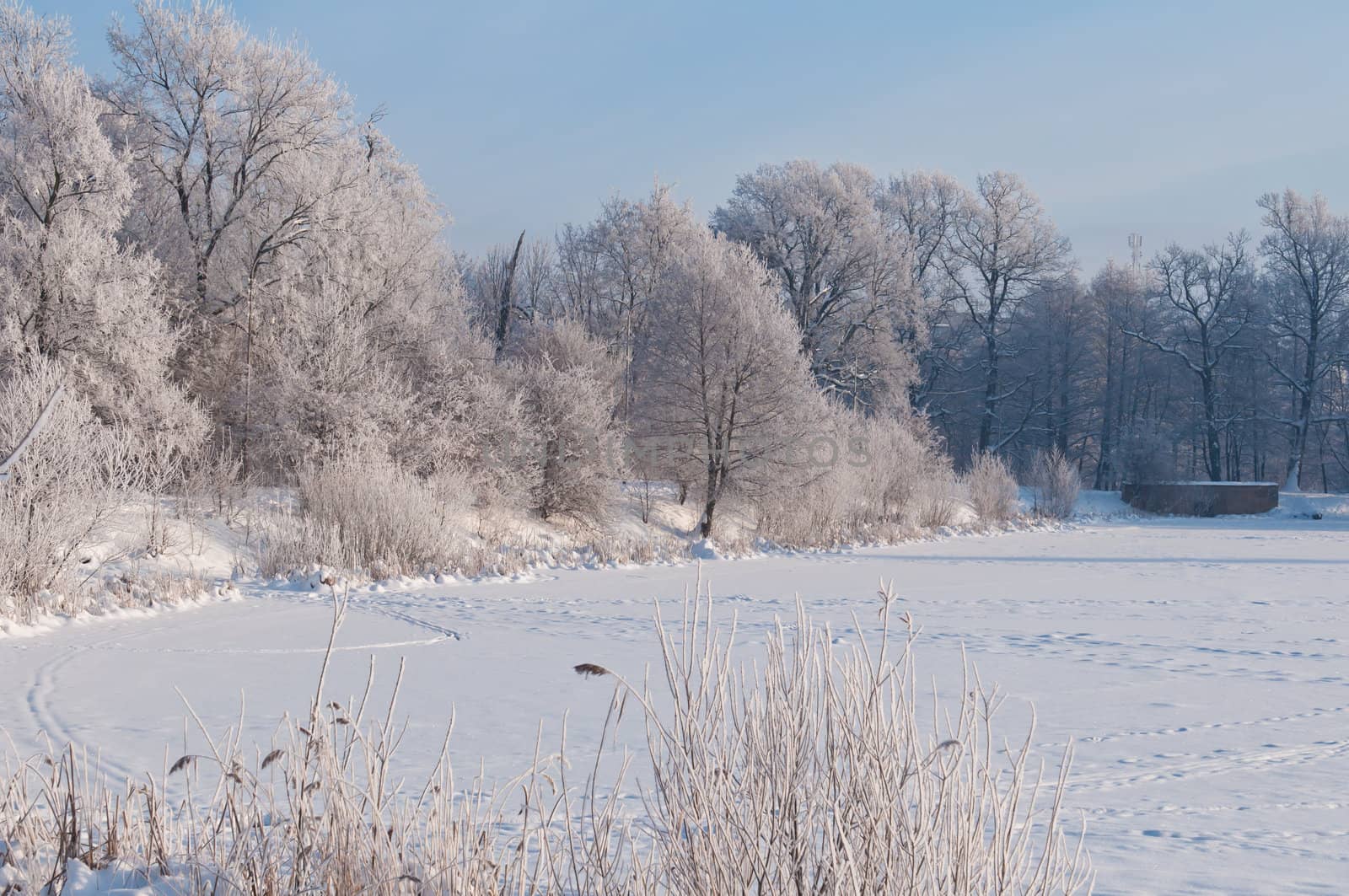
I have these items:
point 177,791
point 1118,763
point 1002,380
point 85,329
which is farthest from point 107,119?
point 1002,380

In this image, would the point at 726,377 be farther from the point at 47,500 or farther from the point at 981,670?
the point at 981,670

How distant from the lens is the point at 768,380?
19547 millimetres

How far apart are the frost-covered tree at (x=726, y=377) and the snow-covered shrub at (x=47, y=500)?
1111 centimetres

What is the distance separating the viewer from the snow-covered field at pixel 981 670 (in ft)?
12.8

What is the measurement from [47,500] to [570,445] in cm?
1091

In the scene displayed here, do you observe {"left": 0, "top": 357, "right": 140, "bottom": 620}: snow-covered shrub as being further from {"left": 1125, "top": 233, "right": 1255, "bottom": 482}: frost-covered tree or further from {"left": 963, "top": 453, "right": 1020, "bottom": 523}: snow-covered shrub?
{"left": 1125, "top": 233, "right": 1255, "bottom": 482}: frost-covered tree

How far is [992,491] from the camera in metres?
25.6

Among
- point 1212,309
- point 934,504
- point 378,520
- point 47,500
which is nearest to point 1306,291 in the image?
point 1212,309

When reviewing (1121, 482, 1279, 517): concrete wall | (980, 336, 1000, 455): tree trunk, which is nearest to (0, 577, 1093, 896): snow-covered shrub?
(1121, 482, 1279, 517): concrete wall

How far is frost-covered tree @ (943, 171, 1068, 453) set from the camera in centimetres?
3681

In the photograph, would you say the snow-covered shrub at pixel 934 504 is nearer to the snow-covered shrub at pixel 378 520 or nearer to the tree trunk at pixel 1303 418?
the snow-covered shrub at pixel 378 520

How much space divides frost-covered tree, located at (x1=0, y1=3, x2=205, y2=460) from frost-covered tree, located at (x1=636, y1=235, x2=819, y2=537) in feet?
27.8

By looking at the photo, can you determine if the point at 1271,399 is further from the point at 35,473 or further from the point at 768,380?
the point at 35,473

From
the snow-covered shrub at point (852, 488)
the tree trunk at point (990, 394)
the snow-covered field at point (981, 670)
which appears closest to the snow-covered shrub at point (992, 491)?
the snow-covered shrub at point (852, 488)
